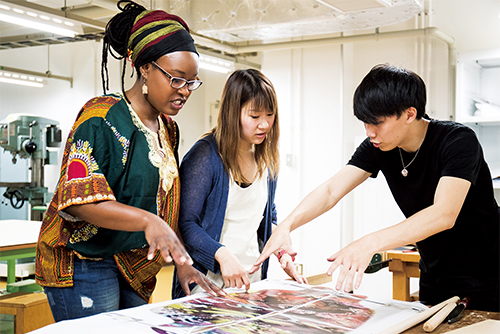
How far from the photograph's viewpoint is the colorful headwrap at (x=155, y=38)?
4.38ft

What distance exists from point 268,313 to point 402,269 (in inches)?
68.5

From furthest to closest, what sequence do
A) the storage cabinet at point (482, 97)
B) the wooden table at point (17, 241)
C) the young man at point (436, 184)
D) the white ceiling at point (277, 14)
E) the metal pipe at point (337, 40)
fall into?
the metal pipe at point (337, 40), the storage cabinet at point (482, 97), the white ceiling at point (277, 14), the wooden table at point (17, 241), the young man at point (436, 184)

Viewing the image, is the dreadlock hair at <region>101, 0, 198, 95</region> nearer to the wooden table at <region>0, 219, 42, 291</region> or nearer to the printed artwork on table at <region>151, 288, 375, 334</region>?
the printed artwork on table at <region>151, 288, 375, 334</region>

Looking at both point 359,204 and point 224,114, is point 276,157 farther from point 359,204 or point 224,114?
point 359,204

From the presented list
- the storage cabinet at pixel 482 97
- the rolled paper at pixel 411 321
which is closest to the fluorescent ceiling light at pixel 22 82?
the storage cabinet at pixel 482 97

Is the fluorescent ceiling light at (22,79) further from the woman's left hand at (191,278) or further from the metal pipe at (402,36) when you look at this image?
the woman's left hand at (191,278)

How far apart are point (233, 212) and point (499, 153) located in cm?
340

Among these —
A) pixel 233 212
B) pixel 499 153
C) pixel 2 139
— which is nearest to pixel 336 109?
pixel 499 153

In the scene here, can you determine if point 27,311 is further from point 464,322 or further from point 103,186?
point 464,322

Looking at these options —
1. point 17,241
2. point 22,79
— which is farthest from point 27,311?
point 22,79

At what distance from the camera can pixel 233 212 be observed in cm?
166

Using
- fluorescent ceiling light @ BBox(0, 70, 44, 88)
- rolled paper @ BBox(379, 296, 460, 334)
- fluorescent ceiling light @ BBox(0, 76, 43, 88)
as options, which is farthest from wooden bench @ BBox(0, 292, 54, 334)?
fluorescent ceiling light @ BBox(0, 76, 43, 88)

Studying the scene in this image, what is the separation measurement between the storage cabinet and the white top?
2.86 m

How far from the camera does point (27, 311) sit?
9.07 ft
